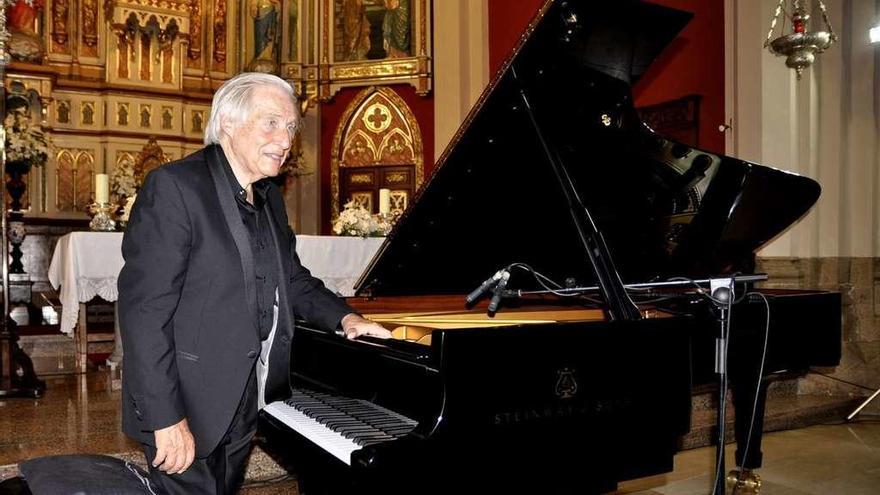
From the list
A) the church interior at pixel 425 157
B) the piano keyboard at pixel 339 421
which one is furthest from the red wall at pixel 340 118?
the piano keyboard at pixel 339 421

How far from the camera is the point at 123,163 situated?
855cm

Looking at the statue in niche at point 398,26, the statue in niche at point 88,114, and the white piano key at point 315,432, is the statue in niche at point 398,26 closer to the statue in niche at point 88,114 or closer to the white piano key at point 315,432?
the statue in niche at point 88,114

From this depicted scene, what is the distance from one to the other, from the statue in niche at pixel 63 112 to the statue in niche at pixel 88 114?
0.17 metres

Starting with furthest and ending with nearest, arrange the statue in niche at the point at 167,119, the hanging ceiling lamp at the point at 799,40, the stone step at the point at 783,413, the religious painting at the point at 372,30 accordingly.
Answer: the religious painting at the point at 372,30 → the statue in niche at the point at 167,119 → the hanging ceiling lamp at the point at 799,40 → the stone step at the point at 783,413

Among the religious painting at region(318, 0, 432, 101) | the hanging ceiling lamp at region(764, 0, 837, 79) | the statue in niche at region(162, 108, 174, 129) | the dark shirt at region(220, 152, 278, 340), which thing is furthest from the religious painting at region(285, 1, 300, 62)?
the dark shirt at region(220, 152, 278, 340)

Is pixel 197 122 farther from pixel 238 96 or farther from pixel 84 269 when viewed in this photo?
pixel 238 96

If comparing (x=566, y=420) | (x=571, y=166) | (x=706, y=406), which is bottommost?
(x=706, y=406)

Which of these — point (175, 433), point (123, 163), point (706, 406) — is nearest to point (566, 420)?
point (175, 433)

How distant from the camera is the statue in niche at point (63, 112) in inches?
343

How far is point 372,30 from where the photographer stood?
9750 millimetres

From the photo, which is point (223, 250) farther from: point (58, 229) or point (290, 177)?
point (290, 177)

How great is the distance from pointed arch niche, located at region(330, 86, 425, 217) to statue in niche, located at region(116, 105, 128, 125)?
101 inches

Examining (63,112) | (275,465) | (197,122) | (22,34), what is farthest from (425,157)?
(275,465)

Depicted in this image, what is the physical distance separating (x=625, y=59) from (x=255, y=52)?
7.93 m
